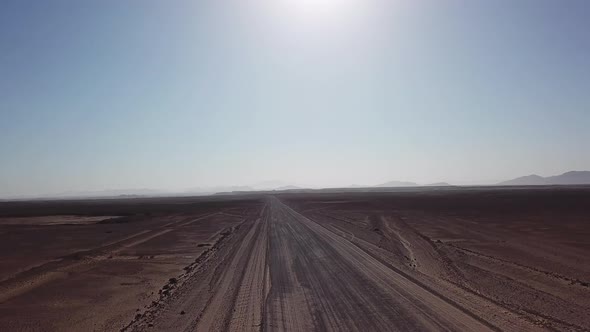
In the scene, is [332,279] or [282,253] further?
[282,253]

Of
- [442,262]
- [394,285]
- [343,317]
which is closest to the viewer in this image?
[343,317]

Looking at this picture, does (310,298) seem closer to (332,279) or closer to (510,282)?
(332,279)

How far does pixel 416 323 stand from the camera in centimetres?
810

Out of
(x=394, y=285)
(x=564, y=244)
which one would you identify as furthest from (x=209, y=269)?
(x=564, y=244)

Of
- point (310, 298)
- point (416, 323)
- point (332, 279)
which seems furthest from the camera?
point (332, 279)

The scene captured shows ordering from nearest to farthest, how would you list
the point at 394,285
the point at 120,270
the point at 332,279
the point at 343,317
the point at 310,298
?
the point at 343,317 → the point at 310,298 → the point at 394,285 → the point at 332,279 → the point at 120,270

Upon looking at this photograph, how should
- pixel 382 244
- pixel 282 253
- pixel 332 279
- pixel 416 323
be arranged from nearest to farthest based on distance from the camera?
pixel 416 323 < pixel 332 279 < pixel 282 253 < pixel 382 244

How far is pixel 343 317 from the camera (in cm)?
874

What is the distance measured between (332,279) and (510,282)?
521 cm

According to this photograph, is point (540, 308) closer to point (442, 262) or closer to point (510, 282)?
point (510, 282)

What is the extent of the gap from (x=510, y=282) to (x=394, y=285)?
11.6 ft

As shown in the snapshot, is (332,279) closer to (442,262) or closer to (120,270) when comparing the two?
(442,262)

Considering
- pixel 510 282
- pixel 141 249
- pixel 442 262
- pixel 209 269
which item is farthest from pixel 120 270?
pixel 510 282

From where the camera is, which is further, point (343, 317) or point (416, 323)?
point (343, 317)
